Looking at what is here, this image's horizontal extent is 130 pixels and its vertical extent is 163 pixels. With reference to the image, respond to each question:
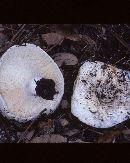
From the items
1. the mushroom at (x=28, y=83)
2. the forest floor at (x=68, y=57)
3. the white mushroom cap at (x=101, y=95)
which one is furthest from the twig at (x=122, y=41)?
the mushroom at (x=28, y=83)

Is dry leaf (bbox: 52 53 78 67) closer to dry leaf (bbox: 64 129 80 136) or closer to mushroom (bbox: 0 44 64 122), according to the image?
mushroom (bbox: 0 44 64 122)

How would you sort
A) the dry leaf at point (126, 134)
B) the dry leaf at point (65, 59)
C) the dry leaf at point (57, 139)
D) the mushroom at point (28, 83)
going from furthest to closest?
the dry leaf at point (65, 59), the dry leaf at point (126, 134), the dry leaf at point (57, 139), the mushroom at point (28, 83)

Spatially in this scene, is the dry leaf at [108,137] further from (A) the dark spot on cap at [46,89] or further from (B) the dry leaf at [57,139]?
(A) the dark spot on cap at [46,89]

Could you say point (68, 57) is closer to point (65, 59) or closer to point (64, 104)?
point (65, 59)

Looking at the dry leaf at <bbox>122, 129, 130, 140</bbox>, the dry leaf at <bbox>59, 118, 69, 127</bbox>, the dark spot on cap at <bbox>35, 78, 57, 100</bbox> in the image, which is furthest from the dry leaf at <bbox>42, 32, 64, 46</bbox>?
the dry leaf at <bbox>122, 129, 130, 140</bbox>

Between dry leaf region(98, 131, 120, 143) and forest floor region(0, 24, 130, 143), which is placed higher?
forest floor region(0, 24, 130, 143)
